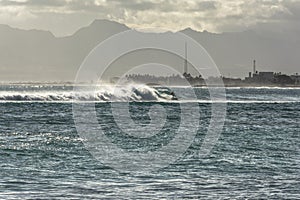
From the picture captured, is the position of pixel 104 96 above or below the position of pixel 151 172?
above

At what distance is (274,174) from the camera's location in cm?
2817

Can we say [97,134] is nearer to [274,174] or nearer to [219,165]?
[219,165]

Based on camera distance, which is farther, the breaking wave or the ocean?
the breaking wave

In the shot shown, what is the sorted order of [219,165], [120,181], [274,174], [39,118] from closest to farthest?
1. [120,181]
2. [274,174]
3. [219,165]
4. [39,118]

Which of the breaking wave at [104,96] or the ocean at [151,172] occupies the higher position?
the breaking wave at [104,96]

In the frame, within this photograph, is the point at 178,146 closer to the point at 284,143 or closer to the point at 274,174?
the point at 284,143

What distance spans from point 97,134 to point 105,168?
16050 millimetres

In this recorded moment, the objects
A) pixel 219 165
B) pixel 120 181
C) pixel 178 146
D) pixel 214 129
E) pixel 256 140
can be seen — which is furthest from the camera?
pixel 214 129

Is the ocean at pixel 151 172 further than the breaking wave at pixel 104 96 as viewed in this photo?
No

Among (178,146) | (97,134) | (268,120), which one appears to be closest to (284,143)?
(178,146)

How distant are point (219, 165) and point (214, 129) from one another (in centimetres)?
2125

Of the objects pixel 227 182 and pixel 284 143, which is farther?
pixel 284 143

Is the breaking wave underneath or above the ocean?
above

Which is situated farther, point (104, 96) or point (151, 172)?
point (104, 96)
